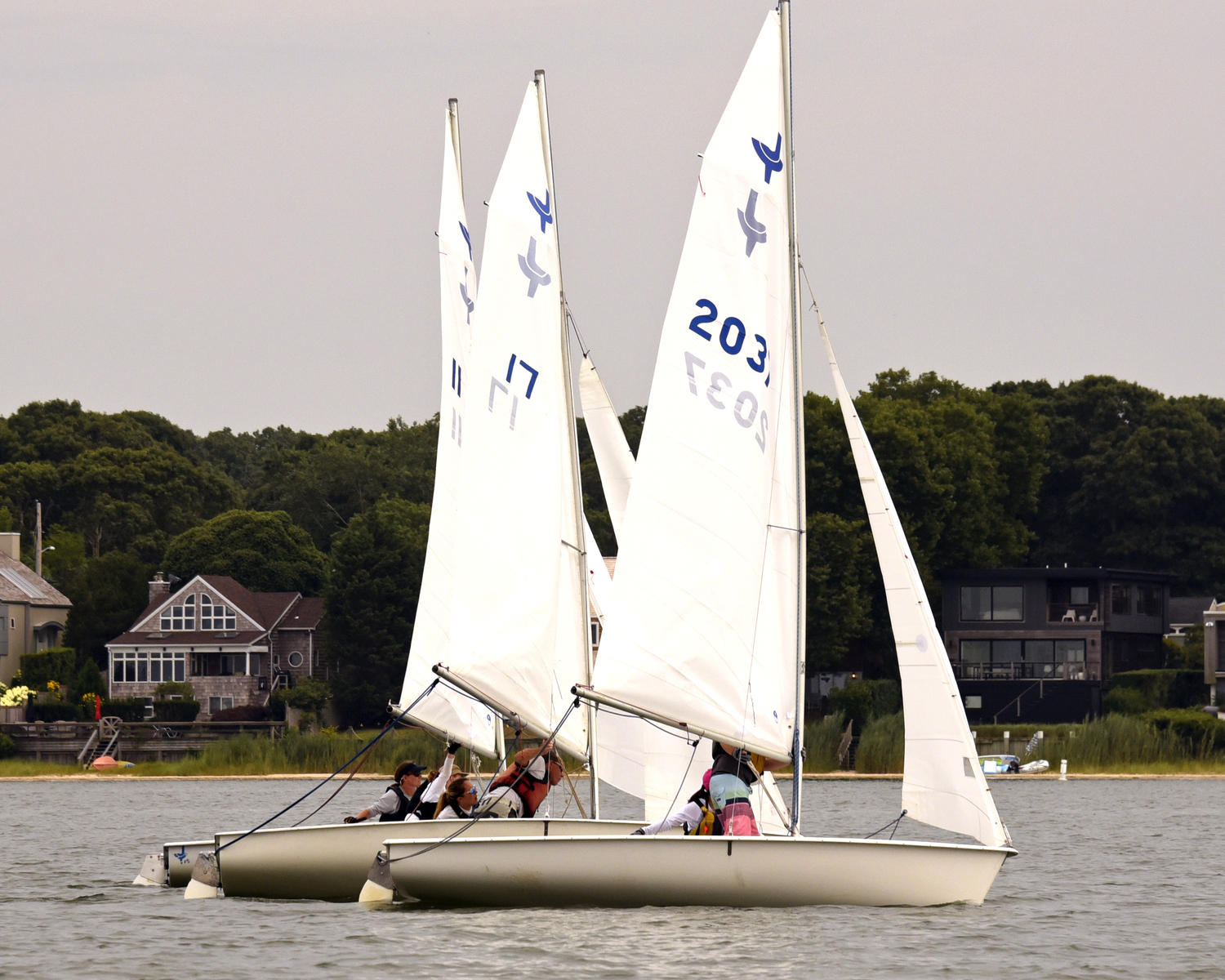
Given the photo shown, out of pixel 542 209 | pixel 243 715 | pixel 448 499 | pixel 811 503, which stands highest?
pixel 542 209

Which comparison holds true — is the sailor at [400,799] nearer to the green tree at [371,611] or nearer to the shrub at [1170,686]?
the shrub at [1170,686]

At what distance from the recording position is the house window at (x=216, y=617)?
8944cm

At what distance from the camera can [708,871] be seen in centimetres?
1869

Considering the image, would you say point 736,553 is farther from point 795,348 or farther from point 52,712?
point 52,712

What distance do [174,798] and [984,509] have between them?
43.6 m

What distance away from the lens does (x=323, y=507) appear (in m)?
118

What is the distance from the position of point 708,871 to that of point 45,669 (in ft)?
229

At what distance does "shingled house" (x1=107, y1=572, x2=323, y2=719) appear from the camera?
8869 cm

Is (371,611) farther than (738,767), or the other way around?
(371,611)

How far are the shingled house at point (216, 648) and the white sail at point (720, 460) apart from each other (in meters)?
69.7

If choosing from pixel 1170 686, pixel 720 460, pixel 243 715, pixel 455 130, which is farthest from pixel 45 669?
pixel 720 460

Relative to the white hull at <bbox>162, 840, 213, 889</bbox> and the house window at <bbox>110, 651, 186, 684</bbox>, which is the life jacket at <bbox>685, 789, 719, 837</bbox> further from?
the house window at <bbox>110, 651, 186, 684</bbox>

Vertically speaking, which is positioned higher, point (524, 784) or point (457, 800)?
point (524, 784)

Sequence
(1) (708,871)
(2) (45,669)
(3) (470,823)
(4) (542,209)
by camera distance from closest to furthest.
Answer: (1) (708,871) → (3) (470,823) → (4) (542,209) → (2) (45,669)
